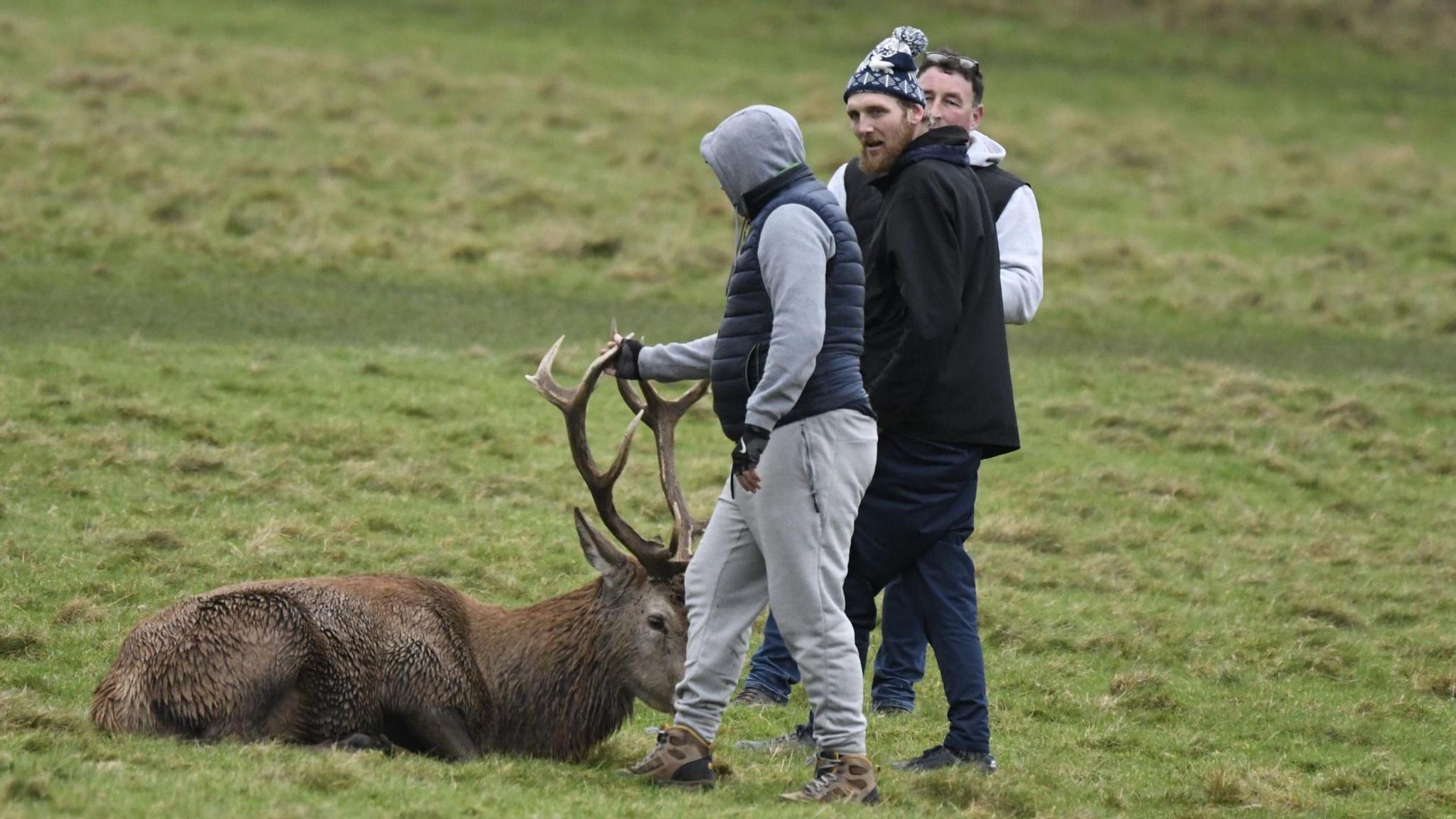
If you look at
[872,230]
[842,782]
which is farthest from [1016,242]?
[842,782]

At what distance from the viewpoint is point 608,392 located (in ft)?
48.2

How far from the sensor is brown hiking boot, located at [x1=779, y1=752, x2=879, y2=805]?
20.9 ft

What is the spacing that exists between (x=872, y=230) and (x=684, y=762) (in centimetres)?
231

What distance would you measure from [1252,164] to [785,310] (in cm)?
2134

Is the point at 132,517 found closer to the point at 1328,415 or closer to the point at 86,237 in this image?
the point at 86,237

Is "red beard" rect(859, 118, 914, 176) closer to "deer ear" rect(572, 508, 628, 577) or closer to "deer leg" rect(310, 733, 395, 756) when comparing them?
"deer ear" rect(572, 508, 628, 577)

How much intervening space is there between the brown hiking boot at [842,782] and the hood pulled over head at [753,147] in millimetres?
1951

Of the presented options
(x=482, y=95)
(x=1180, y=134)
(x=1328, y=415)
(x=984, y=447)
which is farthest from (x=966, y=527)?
(x=1180, y=134)

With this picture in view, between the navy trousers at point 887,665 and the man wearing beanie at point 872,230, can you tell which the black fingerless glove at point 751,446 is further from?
the navy trousers at point 887,665

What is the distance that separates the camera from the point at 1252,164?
26.0 meters

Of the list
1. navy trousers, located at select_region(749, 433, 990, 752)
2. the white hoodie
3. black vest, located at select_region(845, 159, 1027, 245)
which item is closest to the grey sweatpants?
navy trousers, located at select_region(749, 433, 990, 752)

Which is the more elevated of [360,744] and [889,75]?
[889,75]

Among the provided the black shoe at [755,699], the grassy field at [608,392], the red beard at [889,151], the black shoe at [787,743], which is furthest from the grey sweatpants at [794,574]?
the black shoe at [755,699]

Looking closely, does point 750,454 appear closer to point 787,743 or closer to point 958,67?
point 787,743
